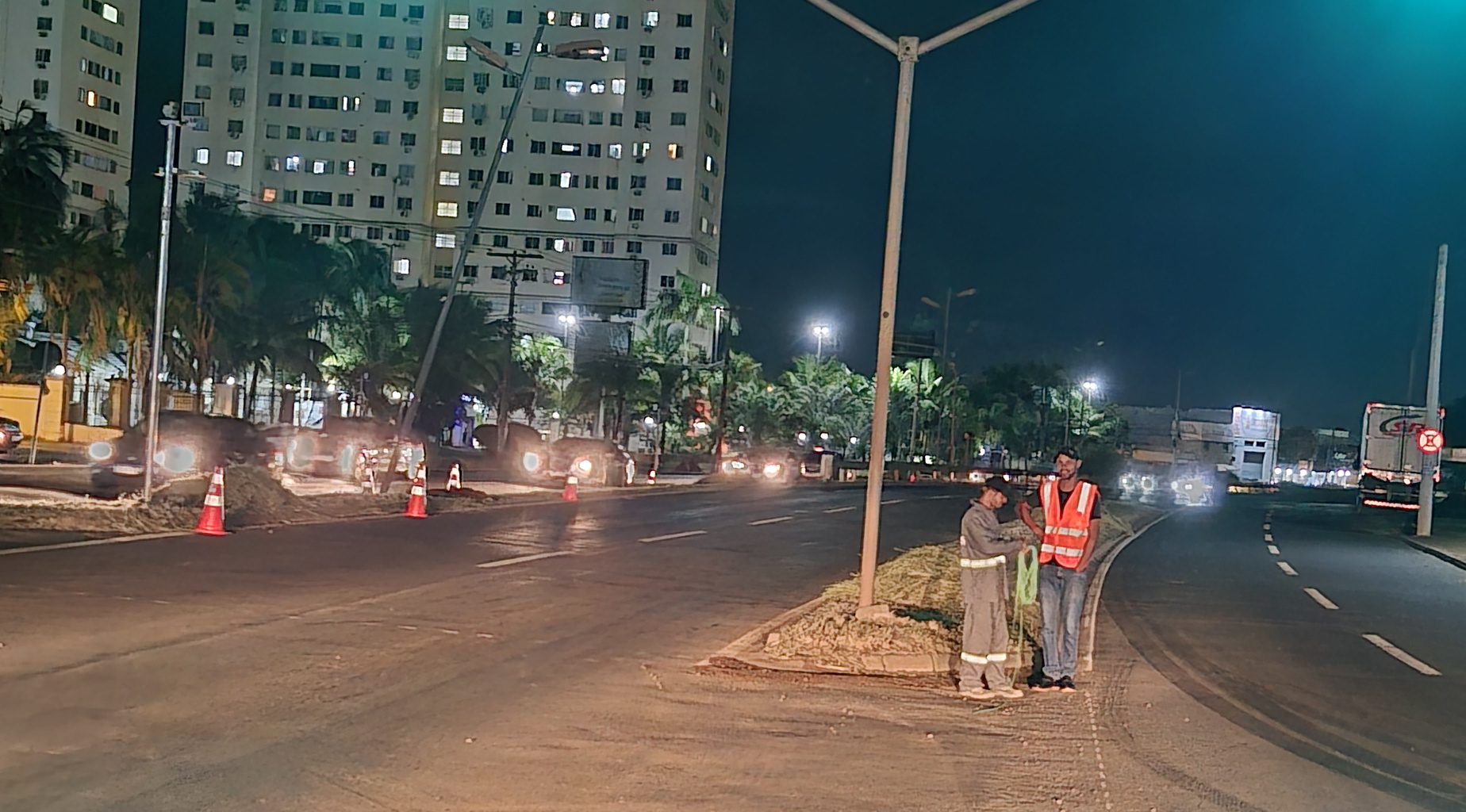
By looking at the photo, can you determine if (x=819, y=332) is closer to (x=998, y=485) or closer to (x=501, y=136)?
(x=501, y=136)

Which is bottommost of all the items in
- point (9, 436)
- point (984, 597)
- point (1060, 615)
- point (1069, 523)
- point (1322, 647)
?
point (9, 436)

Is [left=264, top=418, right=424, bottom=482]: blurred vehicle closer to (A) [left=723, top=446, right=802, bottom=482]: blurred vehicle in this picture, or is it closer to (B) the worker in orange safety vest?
(A) [left=723, top=446, right=802, bottom=482]: blurred vehicle

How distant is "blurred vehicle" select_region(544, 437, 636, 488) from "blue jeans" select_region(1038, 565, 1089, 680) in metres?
31.3

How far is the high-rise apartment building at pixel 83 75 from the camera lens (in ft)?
296

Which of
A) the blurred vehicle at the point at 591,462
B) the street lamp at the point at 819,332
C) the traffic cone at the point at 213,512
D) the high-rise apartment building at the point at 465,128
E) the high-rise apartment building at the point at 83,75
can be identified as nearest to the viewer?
the traffic cone at the point at 213,512

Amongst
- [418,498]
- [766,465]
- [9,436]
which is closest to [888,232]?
[418,498]

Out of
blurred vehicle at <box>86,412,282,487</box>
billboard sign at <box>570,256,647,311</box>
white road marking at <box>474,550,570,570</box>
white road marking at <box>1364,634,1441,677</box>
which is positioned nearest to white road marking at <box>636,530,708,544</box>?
white road marking at <box>474,550,570,570</box>

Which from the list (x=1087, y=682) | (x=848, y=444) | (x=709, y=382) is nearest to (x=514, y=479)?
(x=1087, y=682)

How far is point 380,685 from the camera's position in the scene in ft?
30.6

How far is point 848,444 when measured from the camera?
86.1 meters

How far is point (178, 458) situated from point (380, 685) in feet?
75.4

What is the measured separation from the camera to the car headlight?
29733mm

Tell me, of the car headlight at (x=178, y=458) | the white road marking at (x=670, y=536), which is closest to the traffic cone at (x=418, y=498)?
the white road marking at (x=670, y=536)

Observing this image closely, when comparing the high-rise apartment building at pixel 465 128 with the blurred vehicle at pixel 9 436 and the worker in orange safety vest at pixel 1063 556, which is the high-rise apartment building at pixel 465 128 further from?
the worker in orange safety vest at pixel 1063 556
